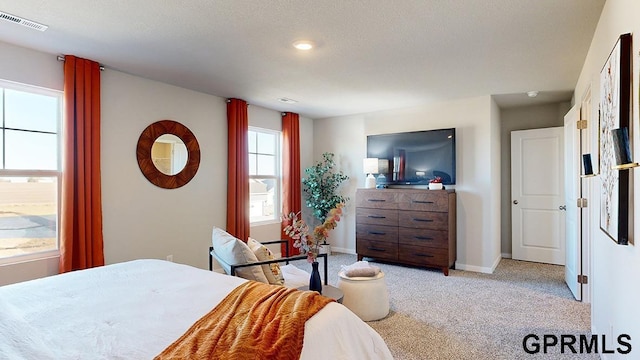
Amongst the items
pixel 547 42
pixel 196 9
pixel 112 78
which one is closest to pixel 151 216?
pixel 112 78

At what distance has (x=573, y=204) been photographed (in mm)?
3684

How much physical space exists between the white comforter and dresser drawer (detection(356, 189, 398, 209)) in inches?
129

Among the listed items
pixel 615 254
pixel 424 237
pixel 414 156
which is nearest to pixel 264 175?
pixel 414 156

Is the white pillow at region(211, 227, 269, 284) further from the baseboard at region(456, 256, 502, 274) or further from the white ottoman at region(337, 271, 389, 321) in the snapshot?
the baseboard at region(456, 256, 502, 274)

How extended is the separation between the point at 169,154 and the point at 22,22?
1.86 m

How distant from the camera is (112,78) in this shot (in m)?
3.54

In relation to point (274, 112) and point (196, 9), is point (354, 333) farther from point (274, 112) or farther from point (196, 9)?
point (274, 112)

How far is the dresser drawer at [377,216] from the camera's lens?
495 centimetres

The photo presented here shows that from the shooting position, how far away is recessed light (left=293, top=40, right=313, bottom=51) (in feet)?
9.22

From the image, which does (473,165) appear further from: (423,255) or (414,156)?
(423,255)

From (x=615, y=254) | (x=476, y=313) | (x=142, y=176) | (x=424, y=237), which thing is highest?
(x=142, y=176)

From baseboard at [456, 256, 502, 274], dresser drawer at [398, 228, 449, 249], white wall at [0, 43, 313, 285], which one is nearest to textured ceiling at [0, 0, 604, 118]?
white wall at [0, 43, 313, 285]

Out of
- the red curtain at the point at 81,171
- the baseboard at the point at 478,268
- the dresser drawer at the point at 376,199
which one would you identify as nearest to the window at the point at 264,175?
the dresser drawer at the point at 376,199

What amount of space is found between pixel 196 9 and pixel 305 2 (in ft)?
2.40
